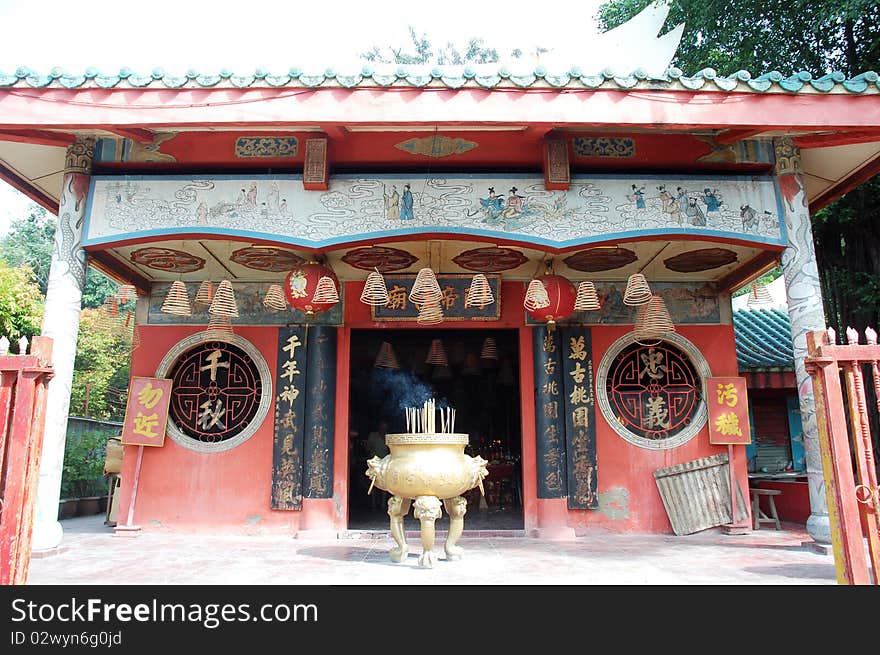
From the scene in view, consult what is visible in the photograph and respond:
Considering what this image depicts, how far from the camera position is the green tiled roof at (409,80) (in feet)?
16.5

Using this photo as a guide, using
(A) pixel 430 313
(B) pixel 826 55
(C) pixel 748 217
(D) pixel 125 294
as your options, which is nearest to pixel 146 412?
(D) pixel 125 294

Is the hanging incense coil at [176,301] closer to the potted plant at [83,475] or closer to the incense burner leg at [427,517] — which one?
the incense burner leg at [427,517]

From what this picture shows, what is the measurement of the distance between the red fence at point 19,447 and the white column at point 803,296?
5.25 m

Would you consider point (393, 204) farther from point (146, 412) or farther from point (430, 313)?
point (146, 412)

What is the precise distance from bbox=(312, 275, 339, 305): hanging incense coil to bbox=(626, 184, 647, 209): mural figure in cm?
275

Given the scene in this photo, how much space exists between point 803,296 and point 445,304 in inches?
141

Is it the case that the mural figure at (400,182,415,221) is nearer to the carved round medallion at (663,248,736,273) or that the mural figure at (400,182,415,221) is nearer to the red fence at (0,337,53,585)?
the carved round medallion at (663,248,736,273)

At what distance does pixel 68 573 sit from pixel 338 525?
9.21ft

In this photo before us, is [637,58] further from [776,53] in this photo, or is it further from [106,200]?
[106,200]

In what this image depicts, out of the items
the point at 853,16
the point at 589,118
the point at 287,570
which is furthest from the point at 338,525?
the point at 853,16

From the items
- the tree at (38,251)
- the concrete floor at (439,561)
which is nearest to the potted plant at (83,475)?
the concrete floor at (439,561)

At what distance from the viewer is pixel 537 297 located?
614 cm

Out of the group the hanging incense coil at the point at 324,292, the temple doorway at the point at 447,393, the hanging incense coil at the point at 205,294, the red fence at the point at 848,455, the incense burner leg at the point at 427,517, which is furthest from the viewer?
the temple doorway at the point at 447,393

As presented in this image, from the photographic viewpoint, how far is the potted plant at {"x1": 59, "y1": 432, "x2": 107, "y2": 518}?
946 cm
